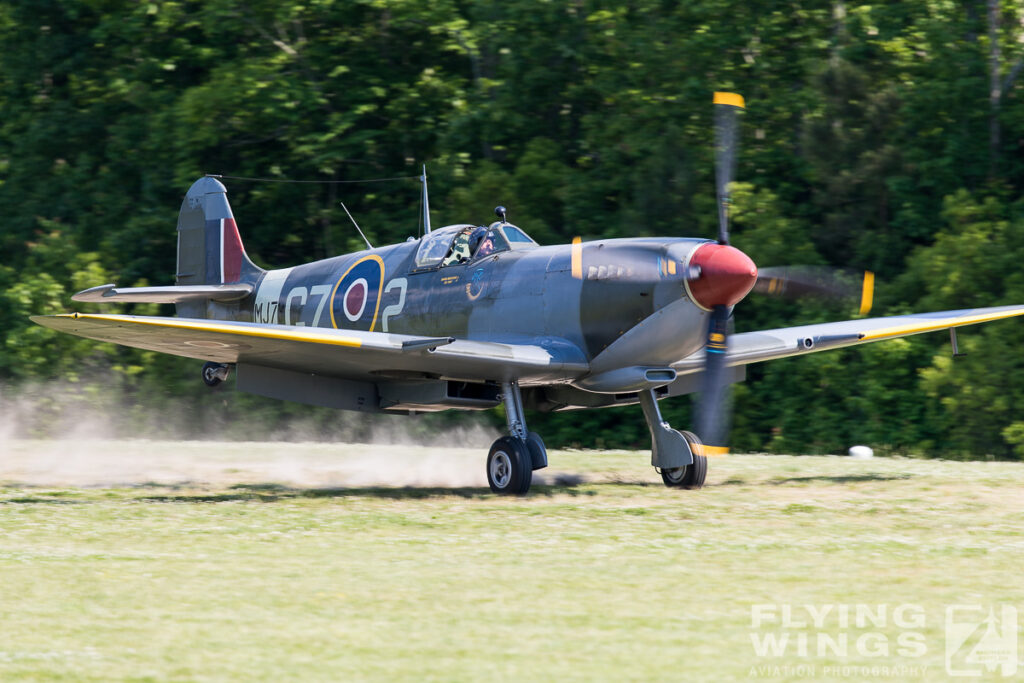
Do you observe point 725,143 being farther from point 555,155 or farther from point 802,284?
point 555,155

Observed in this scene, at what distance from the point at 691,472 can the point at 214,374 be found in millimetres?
7404

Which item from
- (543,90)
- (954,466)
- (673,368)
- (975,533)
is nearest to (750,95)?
(543,90)

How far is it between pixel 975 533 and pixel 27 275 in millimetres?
22799

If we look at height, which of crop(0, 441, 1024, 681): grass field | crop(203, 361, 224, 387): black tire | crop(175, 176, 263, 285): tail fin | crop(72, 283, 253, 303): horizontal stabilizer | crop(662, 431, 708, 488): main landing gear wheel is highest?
crop(175, 176, 263, 285): tail fin

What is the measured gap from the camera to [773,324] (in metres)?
21.2

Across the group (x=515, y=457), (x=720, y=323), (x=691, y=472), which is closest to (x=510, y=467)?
(x=515, y=457)

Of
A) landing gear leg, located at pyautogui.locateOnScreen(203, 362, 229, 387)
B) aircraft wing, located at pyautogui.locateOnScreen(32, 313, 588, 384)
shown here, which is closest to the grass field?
aircraft wing, located at pyautogui.locateOnScreen(32, 313, 588, 384)

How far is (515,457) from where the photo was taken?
11.0 m

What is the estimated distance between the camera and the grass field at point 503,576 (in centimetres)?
533

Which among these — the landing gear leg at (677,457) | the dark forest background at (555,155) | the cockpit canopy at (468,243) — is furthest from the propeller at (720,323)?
the dark forest background at (555,155)

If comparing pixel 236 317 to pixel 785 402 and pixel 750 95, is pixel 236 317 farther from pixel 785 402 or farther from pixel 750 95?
pixel 750 95

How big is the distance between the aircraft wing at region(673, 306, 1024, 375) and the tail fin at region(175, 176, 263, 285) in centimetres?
723

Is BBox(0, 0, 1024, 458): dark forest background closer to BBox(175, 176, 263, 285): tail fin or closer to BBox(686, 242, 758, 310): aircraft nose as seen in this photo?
BBox(175, 176, 263, 285): tail fin

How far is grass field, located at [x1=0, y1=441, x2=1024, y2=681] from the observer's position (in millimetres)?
5332
